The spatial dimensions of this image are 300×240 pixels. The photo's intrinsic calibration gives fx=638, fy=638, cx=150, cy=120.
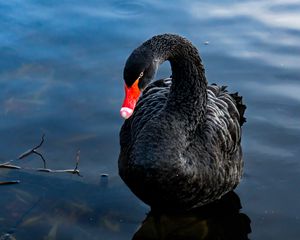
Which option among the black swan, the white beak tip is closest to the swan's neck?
the black swan

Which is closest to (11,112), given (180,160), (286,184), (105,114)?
(105,114)

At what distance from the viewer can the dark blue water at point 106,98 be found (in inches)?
152

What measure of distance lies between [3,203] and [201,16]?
10.6ft

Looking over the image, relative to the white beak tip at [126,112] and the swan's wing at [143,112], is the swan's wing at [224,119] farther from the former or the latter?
the white beak tip at [126,112]

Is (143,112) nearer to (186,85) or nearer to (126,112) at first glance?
(186,85)

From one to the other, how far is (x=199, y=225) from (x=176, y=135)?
1.94 ft

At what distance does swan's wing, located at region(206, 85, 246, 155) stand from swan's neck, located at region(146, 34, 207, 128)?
109mm

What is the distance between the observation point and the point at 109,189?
4.04 meters

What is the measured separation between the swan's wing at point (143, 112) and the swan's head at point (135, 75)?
553 millimetres

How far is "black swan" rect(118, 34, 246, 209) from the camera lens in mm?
3438

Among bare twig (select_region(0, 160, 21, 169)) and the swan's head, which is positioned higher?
the swan's head

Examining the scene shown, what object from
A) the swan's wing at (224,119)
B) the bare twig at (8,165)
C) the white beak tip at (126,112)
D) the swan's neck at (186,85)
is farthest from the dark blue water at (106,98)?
the white beak tip at (126,112)

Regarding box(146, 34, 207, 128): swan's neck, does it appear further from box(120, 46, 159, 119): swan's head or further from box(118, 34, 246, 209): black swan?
box(120, 46, 159, 119): swan's head

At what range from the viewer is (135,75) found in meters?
3.19
